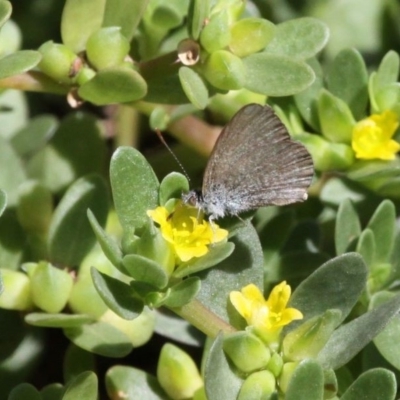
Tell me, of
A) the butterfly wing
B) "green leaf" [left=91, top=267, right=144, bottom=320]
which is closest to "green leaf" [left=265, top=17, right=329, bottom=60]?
the butterfly wing

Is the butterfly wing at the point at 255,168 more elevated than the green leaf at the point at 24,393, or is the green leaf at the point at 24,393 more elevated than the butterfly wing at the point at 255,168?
the butterfly wing at the point at 255,168

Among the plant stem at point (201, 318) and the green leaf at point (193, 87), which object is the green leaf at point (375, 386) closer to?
the plant stem at point (201, 318)

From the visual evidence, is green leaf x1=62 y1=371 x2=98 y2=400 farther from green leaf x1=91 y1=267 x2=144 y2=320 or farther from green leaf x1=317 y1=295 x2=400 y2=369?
green leaf x1=317 y1=295 x2=400 y2=369

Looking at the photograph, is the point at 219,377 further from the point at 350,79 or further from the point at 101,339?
the point at 350,79

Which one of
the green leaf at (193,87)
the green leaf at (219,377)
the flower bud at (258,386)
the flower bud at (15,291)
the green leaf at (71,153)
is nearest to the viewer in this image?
the green leaf at (219,377)

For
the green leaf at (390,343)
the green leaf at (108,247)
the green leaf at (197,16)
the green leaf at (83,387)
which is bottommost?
the green leaf at (390,343)

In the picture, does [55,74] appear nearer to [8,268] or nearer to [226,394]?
[8,268]

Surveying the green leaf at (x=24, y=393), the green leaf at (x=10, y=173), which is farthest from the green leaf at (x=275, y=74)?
the green leaf at (x=24, y=393)
